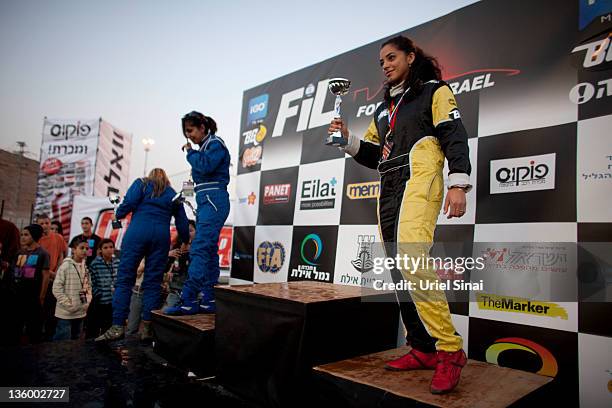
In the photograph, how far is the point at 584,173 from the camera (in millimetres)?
1743

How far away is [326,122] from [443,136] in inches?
73.4

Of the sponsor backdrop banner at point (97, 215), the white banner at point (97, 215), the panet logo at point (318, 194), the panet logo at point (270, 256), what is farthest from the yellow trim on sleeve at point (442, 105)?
the white banner at point (97, 215)

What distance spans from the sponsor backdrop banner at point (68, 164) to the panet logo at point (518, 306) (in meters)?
7.59

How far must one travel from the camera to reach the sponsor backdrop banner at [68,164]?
7219 millimetres

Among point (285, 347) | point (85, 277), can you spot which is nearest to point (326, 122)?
point (285, 347)

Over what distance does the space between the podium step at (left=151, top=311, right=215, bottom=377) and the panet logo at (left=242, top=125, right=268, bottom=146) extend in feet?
6.92

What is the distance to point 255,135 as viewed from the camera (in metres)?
3.96

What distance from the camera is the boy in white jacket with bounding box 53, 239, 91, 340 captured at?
124 inches

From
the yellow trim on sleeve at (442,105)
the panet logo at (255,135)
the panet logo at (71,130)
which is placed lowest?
the yellow trim on sleeve at (442,105)

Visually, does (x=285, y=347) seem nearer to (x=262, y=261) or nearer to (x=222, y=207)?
(x=222, y=207)

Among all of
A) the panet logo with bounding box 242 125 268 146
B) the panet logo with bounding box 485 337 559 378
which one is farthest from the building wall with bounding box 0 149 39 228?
the panet logo with bounding box 485 337 559 378

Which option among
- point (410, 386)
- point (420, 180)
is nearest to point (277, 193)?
point (420, 180)

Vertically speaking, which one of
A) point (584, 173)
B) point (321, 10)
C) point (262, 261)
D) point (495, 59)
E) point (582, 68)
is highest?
point (321, 10)

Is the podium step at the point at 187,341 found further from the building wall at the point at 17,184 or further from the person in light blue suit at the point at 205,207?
the building wall at the point at 17,184
